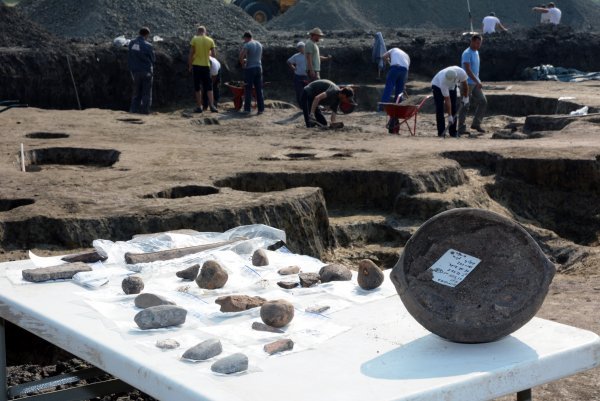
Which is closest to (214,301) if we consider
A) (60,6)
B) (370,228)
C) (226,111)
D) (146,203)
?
(146,203)

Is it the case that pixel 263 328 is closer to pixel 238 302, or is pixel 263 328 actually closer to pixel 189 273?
pixel 238 302

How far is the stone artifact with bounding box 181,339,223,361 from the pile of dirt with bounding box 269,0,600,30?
36.2 metres

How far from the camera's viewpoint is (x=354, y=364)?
303 cm

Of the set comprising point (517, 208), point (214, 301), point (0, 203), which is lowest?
point (517, 208)

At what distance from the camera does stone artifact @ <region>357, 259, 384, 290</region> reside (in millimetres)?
3799

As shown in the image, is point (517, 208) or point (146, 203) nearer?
point (146, 203)

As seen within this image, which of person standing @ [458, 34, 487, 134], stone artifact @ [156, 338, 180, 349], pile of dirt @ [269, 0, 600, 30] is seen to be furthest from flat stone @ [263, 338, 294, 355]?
pile of dirt @ [269, 0, 600, 30]

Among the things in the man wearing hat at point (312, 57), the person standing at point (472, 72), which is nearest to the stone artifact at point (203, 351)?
the person standing at point (472, 72)

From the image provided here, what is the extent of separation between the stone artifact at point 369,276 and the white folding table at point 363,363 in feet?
0.87

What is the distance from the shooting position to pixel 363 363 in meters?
3.04

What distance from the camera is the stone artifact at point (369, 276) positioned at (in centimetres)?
380

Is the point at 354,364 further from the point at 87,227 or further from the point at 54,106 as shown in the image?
the point at 54,106

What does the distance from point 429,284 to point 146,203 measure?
212 inches

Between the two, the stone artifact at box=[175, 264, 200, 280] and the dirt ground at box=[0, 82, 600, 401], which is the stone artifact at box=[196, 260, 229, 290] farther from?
the dirt ground at box=[0, 82, 600, 401]
